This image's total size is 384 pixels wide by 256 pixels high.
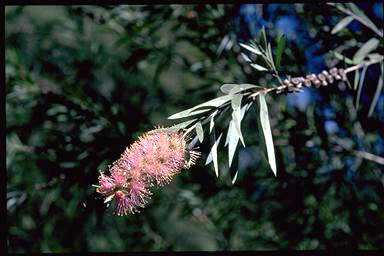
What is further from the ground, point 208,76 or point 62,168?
point 208,76

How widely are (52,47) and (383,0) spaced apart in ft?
4.11

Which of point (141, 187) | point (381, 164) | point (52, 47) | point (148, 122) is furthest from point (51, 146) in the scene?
point (381, 164)

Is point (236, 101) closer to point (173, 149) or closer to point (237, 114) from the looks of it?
point (237, 114)

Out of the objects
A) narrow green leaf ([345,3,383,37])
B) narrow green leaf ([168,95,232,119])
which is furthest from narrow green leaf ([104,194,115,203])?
narrow green leaf ([345,3,383,37])

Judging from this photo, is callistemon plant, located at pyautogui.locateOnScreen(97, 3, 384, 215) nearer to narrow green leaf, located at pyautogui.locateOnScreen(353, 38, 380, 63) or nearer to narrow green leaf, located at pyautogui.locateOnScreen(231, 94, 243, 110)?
narrow green leaf, located at pyautogui.locateOnScreen(231, 94, 243, 110)

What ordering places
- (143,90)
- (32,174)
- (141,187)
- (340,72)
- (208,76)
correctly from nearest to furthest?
(141,187), (340,72), (208,76), (32,174), (143,90)

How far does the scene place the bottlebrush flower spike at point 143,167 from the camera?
35.8 inches

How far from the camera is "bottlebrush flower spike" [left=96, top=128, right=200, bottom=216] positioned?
909 mm

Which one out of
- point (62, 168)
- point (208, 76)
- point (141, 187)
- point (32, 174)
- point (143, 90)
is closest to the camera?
point (141, 187)

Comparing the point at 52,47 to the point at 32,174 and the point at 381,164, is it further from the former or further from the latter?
the point at 381,164

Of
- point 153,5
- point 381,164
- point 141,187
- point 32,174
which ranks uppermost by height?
point 153,5

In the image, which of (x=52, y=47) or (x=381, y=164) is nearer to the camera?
(x=381, y=164)

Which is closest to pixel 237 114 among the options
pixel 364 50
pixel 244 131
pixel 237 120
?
pixel 237 120

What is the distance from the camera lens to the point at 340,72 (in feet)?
3.60
